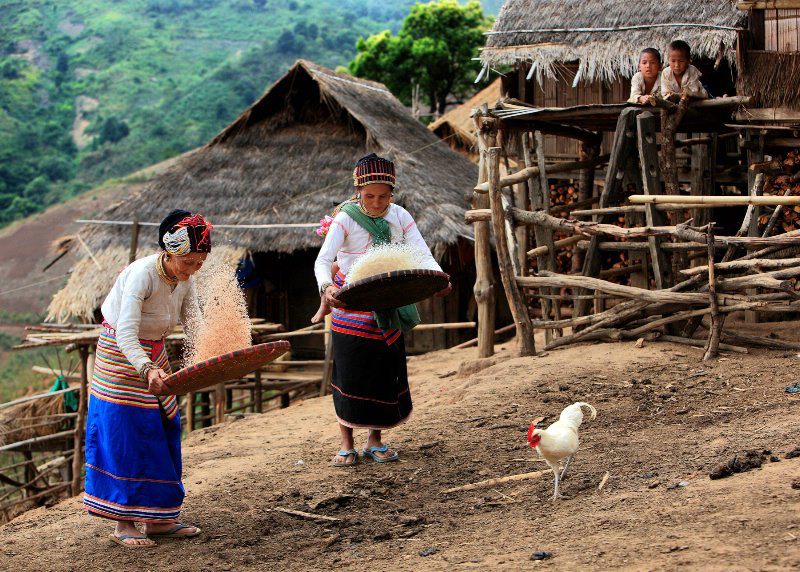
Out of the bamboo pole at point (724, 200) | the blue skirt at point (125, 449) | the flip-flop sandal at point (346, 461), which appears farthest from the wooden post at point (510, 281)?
the blue skirt at point (125, 449)

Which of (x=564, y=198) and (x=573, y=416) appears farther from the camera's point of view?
(x=564, y=198)

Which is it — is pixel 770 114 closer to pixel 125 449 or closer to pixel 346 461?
pixel 346 461

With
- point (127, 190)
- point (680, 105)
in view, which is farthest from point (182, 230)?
point (127, 190)

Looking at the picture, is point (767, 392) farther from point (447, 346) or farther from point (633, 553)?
point (447, 346)

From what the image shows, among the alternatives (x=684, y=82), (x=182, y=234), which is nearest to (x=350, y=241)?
(x=182, y=234)

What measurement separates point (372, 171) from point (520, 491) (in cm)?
192

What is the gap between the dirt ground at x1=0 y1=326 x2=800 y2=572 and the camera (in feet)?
12.7

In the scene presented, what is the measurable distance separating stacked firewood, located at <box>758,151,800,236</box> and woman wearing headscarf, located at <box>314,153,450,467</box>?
4882mm

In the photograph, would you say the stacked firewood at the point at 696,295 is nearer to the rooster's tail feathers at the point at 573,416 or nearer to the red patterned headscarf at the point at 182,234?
the rooster's tail feathers at the point at 573,416

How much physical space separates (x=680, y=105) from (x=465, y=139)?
15.1m

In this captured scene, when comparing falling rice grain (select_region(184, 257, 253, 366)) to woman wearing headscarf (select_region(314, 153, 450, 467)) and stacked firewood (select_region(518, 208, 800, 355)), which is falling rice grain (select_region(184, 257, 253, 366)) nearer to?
woman wearing headscarf (select_region(314, 153, 450, 467))

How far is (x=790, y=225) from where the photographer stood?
9844 mm

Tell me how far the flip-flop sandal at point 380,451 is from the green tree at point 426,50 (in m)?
22.6

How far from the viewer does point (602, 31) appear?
11.8 metres
